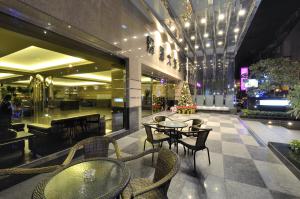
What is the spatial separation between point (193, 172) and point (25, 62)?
290 inches

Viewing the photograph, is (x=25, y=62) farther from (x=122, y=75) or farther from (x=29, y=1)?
(x=29, y=1)

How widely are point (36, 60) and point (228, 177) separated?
7.38m

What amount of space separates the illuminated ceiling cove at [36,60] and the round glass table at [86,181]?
4.84 meters

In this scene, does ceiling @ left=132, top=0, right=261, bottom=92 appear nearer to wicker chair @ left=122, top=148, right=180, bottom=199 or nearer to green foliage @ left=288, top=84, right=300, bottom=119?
green foliage @ left=288, top=84, right=300, bottom=119

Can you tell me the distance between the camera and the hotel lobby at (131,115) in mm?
1747

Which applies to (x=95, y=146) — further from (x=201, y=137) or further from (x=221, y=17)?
(x=221, y=17)

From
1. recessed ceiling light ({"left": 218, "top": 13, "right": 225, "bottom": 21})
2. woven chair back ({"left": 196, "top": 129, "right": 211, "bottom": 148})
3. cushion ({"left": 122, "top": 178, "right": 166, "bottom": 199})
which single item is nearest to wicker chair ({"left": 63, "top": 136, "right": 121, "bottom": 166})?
cushion ({"left": 122, "top": 178, "right": 166, "bottom": 199})

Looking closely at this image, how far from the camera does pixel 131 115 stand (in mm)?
5789

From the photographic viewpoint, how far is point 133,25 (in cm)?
586

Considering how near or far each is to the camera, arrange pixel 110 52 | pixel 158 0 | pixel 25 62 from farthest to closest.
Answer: pixel 25 62
pixel 158 0
pixel 110 52

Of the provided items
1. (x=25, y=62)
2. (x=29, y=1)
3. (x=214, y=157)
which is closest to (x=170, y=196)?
(x=214, y=157)

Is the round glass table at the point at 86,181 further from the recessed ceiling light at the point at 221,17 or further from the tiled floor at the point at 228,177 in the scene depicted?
the recessed ceiling light at the point at 221,17

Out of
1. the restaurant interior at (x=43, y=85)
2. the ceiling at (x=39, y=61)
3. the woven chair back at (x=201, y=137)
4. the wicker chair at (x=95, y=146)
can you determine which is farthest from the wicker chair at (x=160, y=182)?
the ceiling at (x=39, y=61)

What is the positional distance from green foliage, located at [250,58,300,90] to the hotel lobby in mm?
53
